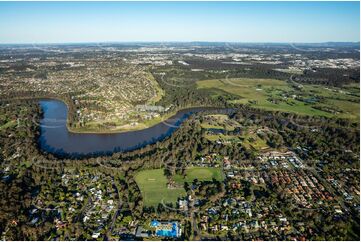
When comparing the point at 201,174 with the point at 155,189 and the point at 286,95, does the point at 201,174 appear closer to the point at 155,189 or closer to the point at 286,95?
the point at 155,189

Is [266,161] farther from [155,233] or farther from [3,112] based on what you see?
[3,112]

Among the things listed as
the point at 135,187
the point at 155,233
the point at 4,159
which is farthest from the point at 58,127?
the point at 155,233

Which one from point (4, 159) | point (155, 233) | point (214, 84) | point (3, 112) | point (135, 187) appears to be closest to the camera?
point (155, 233)

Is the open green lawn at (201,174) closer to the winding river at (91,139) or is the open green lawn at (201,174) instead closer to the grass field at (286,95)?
the winding river at (91,139)

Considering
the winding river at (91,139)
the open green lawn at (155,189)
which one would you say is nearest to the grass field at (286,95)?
the winding river at (91,139)

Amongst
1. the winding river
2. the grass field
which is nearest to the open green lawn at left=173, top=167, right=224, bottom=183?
the winding river

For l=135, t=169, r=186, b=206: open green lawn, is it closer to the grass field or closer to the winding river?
the winding river
